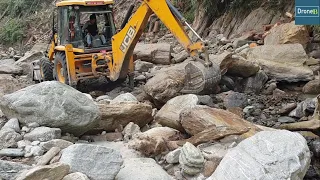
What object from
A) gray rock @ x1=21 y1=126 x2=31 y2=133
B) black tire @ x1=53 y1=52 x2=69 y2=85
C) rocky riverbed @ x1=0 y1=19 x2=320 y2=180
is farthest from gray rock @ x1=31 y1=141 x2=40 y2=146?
black tire @ x1=53 y1=52 x2=69 y2=85

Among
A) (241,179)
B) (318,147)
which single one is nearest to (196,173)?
(241,179)

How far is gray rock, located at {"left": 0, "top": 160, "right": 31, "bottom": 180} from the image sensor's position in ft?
12.3

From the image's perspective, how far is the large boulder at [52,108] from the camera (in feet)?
16.5

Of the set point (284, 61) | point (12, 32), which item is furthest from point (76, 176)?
point (12, 32)

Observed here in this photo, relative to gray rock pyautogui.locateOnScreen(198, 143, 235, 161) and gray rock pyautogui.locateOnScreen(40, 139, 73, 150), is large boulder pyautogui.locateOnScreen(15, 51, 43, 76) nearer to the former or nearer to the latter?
gray rock pyautogui.locateOnScreen(40, 139, 73, 150)

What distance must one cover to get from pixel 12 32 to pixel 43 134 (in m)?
14.9

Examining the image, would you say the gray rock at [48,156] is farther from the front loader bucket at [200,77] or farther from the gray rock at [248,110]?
the gray rock at [248,110]

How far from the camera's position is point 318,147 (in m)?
4.93

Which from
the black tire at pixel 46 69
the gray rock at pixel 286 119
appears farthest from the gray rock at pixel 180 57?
the gray rock at pixel 286 119

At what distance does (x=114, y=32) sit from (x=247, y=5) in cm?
512

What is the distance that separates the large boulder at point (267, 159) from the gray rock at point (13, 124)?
2.34 meters

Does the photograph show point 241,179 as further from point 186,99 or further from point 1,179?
point 186,99

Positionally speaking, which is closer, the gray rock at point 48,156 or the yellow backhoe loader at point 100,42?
the gray rock at point 48,156

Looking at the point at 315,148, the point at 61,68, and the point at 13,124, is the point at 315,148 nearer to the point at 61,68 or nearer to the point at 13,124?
the point at 13,124
